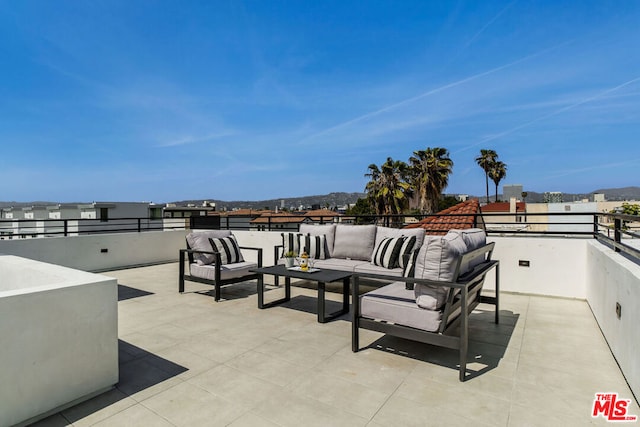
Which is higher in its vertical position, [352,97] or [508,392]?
[352,97]

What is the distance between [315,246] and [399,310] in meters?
2.64

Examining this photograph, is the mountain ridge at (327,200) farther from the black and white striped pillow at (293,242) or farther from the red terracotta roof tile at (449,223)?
the black and white striped pillow at (293,242)

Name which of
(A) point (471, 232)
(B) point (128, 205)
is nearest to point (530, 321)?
(A) point (471, 232)

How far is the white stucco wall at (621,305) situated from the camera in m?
1.97

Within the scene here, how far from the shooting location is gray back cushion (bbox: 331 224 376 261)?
4.81 metres

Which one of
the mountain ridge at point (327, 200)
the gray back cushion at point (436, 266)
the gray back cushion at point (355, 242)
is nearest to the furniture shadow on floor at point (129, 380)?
the gray back cushion at point (436, 266)

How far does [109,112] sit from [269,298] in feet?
32.7

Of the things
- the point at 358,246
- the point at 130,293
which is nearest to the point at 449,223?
the point at 358,246

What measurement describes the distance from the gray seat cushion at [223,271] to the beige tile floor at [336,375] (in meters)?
0.75

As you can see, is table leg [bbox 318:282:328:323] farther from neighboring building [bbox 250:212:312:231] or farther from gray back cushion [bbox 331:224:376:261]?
neighboring building [bbox 250:212:312:231]

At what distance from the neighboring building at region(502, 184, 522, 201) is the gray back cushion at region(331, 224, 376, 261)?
37.4 m

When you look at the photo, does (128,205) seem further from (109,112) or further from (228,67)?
(228,67)

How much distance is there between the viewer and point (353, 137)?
45.3 ft

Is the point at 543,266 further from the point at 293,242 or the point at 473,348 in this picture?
the point at 293,242
